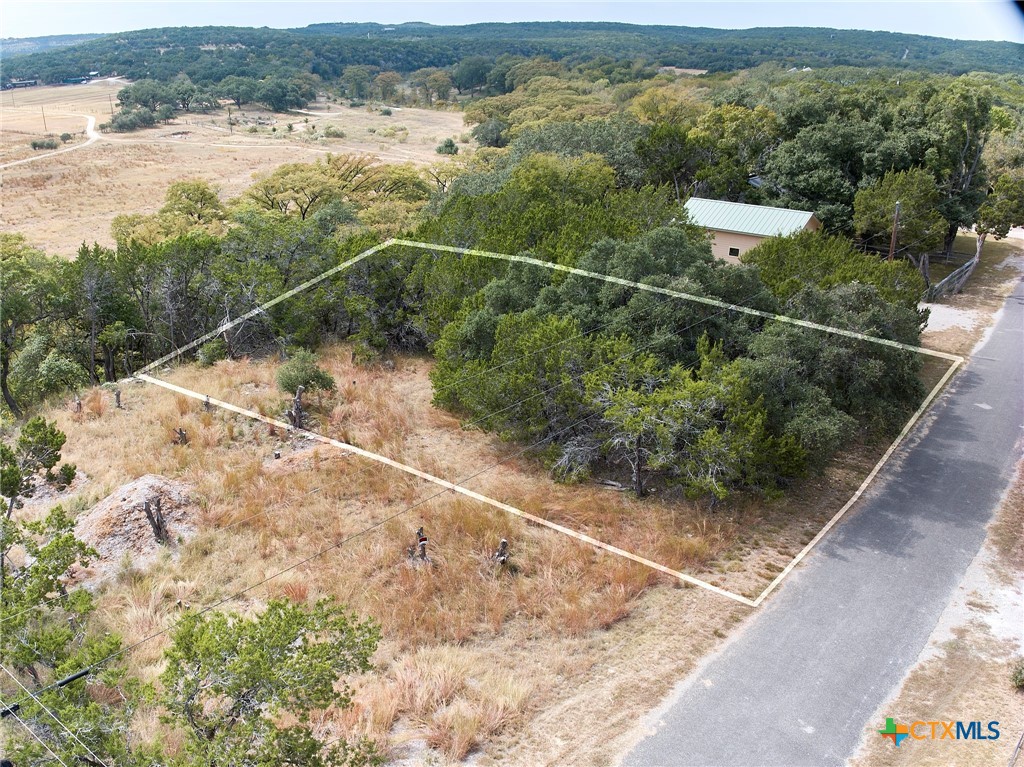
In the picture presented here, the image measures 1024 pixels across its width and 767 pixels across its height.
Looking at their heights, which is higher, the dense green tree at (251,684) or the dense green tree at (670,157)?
the dense green tree at (670,157)

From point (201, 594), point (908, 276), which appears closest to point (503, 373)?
point (201, 594)

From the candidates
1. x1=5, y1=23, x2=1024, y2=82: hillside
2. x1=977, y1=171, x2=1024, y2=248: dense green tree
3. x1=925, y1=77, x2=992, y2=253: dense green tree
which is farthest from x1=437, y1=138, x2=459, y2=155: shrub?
x1=977, y1=171, x2=1024, y2=248: dense green tree

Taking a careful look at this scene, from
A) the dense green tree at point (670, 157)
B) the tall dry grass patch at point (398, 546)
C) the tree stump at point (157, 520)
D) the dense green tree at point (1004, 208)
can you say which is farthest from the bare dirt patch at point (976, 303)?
the tree stump at point (157, 520)

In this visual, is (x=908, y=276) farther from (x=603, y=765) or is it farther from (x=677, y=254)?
(x=603, y=765)

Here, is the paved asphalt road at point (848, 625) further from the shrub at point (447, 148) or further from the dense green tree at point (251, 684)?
the shrub at point (447, 148)

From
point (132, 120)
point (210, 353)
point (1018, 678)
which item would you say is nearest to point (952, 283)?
point (1018, 678)
